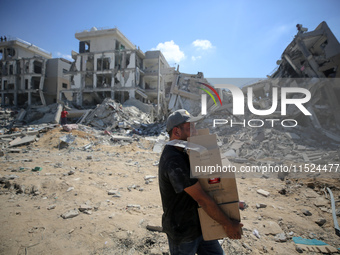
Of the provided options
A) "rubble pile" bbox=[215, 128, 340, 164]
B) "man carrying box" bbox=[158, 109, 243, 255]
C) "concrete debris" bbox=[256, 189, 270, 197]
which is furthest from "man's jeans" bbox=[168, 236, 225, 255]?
"rubble pile" bbox=[215, 128, 340, 164]

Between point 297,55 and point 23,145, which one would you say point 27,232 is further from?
point 297,55

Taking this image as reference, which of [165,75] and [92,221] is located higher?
[165,75]

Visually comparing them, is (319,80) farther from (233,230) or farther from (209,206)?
(209,206)

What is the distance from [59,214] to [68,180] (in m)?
1.70

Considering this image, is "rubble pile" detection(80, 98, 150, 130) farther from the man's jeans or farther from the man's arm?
the man's arm

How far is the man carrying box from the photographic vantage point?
4.07ft

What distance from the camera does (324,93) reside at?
421 inches

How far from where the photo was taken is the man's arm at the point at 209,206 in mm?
1230

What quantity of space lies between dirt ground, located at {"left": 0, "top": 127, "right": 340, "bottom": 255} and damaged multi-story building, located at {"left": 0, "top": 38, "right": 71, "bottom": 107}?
33735 mm

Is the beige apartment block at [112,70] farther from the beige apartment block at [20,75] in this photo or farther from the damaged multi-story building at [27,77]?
the beige apartment block at [20,75]

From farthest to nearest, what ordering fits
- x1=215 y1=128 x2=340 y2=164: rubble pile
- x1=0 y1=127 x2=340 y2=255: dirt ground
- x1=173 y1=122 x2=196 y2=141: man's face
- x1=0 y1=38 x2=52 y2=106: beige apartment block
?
x1=0 y1=38 x2=52 y2=106: beige apartment block < x1=215 y1=128 x2=340 y2=164: rubble pile < x1=0 y1=127 x2=340 y2=255: dirt ground < x1=173 y1=122 x2=196 y2=141: man's face

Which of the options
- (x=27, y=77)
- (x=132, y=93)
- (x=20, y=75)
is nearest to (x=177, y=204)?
(x=132, y=93)

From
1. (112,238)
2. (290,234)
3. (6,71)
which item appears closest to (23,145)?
(112,238)

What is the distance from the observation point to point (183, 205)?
136 cm
